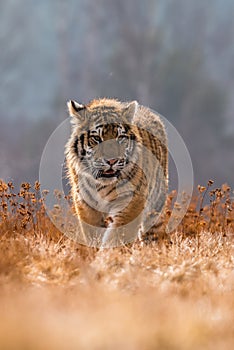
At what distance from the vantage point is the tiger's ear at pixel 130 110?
24.9 ft

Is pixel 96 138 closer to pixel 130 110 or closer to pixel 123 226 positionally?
pixel 130 110

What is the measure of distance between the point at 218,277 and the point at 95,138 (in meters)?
2.60

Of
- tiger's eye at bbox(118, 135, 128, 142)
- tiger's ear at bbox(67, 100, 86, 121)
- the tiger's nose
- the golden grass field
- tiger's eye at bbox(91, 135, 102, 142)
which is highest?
tiger's ear at bbox(67, 100, 86, 121)

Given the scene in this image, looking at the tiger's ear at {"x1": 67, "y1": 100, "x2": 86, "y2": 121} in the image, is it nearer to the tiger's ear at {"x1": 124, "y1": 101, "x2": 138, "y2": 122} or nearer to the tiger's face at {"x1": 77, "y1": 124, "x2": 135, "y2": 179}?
the tiger's face at {"x1": 77, "y1": 124, "x2": 135, "y2": 179}

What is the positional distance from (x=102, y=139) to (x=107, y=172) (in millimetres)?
480

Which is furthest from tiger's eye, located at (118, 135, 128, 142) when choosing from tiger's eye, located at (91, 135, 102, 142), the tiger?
tiger's eye, located at (91, 135, 102, 142)

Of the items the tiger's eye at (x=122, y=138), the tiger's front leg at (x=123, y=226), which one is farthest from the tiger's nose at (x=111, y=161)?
the tiger's front leg at (x=123, y=226)

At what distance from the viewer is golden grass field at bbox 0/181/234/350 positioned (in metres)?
3.15

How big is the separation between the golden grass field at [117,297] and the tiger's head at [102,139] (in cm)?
112

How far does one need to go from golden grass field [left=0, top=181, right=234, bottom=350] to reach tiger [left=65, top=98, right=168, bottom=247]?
347 millimetres

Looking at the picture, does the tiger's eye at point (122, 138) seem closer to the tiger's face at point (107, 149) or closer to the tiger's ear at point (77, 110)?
the tiger's face at point (107, 149)

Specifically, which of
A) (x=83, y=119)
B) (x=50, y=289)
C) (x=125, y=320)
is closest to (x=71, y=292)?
(x=50, y=289)

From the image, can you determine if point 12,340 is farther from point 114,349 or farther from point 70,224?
point 70,224

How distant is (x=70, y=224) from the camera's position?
8.78 meters
